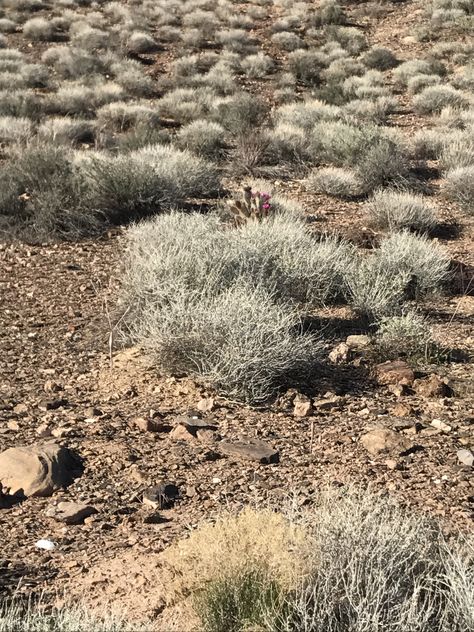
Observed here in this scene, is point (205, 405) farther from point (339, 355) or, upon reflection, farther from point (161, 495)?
point (339, 355)

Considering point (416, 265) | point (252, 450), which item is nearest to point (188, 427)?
point (252, 450)

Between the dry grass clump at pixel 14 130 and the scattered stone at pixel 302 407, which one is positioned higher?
the scattered stone at pixel 302 407

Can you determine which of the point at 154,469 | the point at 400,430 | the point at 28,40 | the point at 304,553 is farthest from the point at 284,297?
the point at 28,40

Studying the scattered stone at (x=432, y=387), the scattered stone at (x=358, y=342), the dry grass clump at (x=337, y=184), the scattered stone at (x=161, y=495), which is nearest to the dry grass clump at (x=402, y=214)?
the dry grass clump at (x=337, y=184)

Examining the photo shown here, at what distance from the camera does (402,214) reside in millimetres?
9797

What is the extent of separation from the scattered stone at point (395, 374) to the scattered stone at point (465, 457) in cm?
108

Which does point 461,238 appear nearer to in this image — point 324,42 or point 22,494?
point 22,494

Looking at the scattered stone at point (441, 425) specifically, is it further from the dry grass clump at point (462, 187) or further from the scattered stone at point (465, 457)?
the dry grass clump at point (462, 187)

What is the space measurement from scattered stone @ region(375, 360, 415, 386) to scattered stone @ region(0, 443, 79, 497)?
245 cm

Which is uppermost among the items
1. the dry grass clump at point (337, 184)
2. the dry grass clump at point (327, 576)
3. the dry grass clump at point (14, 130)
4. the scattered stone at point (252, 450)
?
the dry grass clump at point (327, 576)

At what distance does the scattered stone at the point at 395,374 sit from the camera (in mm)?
5668

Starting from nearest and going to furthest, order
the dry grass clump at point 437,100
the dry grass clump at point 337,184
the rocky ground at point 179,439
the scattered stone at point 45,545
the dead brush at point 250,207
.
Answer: the scattered stone at point 45,545 → the rocky ground at point 179,439 → the dead brush at point 250,207 → the dry grass clump at point 337,184 → the dry grass clump at point 437,100

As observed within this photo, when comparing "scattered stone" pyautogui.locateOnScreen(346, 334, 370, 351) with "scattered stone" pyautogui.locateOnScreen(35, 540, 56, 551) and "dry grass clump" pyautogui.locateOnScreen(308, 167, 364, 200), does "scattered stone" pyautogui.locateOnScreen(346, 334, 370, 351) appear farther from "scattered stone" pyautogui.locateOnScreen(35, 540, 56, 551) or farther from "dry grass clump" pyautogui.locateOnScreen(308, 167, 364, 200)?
"dry grass clump" pyautogui.locateOnScreen(308, 167, 364, 200)

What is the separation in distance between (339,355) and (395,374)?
0.53 metres
